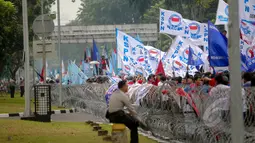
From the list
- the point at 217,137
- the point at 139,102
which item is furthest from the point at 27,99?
the point at 217,137

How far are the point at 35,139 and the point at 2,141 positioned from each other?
2.76 feet

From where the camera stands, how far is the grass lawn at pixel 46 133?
16130 millimetres

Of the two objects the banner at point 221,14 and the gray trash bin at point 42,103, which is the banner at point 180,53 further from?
the gray trash bin at point 42,103

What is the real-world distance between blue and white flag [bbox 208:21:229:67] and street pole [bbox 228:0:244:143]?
843cm

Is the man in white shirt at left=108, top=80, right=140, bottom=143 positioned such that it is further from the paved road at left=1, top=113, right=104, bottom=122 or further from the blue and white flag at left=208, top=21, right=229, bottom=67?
the paved road at left=1, top=113, right=104, bottom=122

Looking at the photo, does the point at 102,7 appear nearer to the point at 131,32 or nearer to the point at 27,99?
the point at 131,32

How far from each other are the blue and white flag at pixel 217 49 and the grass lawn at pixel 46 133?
98.5 inches

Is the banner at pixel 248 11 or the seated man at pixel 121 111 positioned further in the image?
the banner at pixel 248 11

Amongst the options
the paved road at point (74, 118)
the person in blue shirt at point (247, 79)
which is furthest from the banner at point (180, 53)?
the person in blue shirt at point (247, 79)

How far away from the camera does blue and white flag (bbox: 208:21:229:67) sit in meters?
16.5

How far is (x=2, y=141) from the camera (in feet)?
51.9

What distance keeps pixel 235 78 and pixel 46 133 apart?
34.8ft

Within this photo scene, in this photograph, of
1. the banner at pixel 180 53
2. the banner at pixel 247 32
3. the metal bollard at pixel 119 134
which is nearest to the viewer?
the metal bollard at pixel 119 134

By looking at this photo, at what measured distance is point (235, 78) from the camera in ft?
26.0
